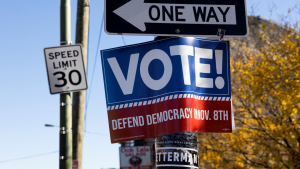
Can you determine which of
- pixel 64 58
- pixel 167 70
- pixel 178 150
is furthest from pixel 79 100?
pixel 178 150

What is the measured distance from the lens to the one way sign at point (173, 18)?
281 centimetres

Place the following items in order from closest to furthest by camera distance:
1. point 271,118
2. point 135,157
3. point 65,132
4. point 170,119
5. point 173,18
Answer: point 170,119 → point 173,18 → point 65,132 → point 271,118 → point 135,157

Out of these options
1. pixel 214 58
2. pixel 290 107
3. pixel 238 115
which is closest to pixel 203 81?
pixel 214 58

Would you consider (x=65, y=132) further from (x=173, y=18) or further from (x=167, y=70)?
(x=173, y=18)

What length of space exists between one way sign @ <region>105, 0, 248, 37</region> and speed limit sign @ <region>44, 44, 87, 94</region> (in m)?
1.90

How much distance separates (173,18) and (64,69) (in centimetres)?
217

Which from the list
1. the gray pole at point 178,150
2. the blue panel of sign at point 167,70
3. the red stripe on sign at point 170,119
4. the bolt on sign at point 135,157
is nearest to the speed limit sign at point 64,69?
the blue panel of sign at point 167,70

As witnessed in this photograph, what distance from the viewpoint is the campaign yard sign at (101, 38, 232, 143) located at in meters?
2.73

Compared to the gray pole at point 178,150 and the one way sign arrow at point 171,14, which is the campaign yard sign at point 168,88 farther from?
the one way sign arrow at point 171,14

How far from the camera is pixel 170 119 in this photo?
2.71 metres

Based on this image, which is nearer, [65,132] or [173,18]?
[173,18]

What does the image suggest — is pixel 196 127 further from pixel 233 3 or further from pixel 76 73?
pixel 76 73

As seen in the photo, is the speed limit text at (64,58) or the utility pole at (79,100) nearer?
the speed limit text at (64,58)

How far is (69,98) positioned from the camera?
4.72 m
